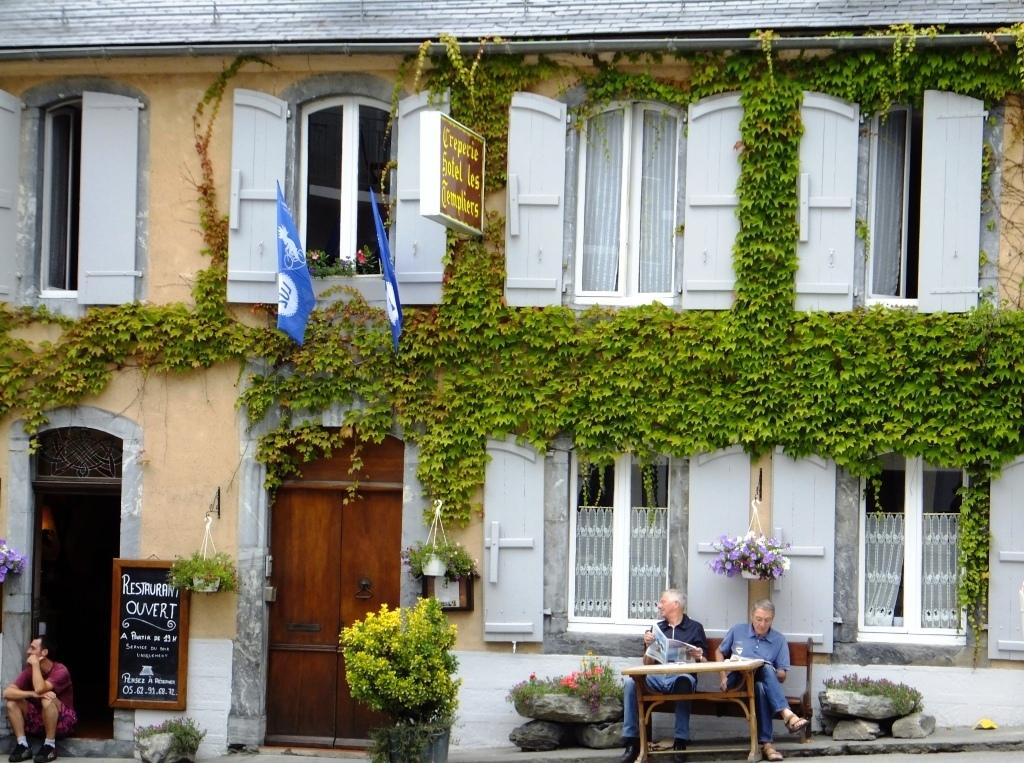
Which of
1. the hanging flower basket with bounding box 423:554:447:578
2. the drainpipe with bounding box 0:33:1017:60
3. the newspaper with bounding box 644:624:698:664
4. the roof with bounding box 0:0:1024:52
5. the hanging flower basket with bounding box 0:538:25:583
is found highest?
the roof with bounding box 0:0:1024:52

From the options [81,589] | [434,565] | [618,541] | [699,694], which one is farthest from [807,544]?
[81,589]

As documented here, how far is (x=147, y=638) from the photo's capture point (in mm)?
12930

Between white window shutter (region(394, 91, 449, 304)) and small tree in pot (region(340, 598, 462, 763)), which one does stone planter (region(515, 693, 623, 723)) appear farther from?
white window shutter (region(394, 91, 449, 304))

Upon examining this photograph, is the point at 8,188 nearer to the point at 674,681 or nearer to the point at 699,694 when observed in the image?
the point at 674,681

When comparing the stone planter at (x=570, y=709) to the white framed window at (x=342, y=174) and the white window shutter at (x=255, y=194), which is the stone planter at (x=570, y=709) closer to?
the white framed window at (x=342, y=174)

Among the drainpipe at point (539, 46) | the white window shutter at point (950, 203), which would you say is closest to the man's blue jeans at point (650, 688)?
the white window shutter at point (950, 203)

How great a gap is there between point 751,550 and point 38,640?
5512mm

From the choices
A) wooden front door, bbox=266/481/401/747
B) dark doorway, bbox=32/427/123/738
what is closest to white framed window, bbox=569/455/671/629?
wooden front door, bbox=266/481/401/747

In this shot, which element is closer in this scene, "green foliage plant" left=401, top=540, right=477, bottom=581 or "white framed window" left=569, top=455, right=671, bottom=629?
"green foliage plant" left=401, top=540, right=477, bottom=581

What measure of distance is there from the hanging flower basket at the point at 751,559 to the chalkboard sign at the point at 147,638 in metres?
4.20

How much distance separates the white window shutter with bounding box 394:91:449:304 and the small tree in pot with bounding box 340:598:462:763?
2.61 metres

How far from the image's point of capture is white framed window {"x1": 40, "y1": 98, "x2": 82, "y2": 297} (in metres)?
13.3

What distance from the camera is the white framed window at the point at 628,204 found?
12484mm

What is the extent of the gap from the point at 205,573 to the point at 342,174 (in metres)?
3.25
